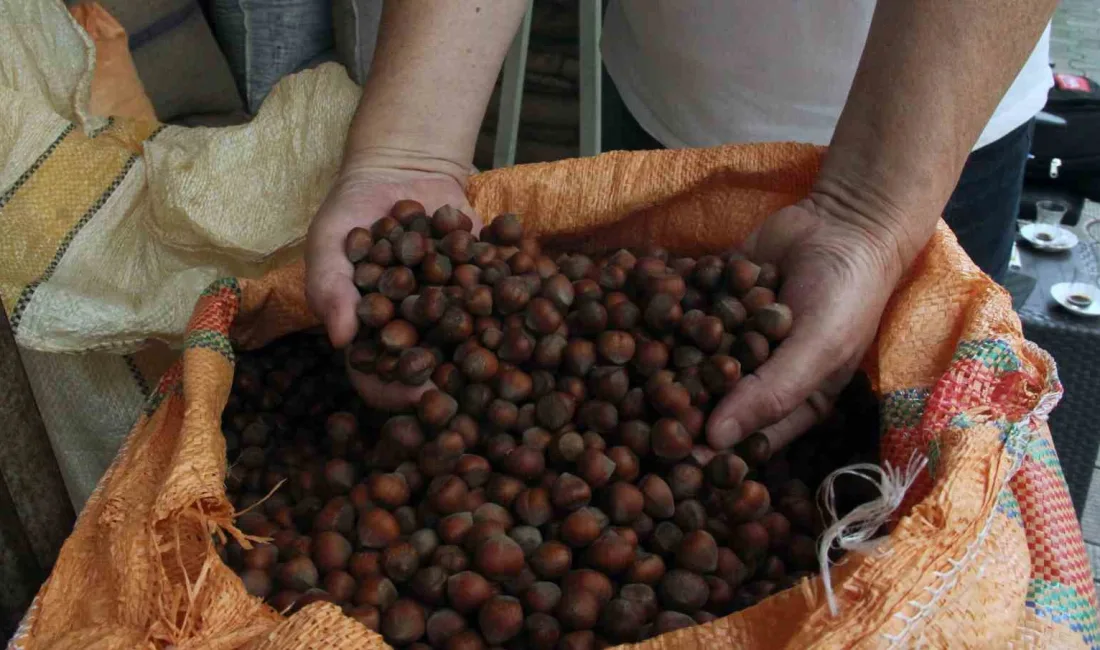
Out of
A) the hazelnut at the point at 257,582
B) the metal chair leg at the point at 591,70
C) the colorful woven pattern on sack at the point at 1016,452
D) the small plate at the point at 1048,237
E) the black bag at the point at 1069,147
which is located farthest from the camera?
the black bag at the point at 1069,147

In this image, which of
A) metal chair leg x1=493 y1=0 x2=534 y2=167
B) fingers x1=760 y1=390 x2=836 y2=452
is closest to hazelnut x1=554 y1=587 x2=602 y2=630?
fingers x1=760 y1=390 x2=836 y2=452

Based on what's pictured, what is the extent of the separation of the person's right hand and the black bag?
2.60 meters

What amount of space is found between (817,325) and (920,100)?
302 millimetres

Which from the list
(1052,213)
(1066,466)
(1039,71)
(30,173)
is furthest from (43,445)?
(1052,213)

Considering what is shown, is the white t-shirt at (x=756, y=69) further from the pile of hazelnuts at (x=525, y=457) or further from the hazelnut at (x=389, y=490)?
the hazelnut at (x=389, y=490)

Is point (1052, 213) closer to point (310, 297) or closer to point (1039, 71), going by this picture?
point (1039, 71)

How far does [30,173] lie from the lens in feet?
5.25

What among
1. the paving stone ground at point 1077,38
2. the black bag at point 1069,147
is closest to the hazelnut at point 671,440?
the black bag at point 1069,147

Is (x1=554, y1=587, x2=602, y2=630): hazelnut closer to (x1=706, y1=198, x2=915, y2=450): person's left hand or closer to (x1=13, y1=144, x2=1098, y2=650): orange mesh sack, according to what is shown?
(x1=13, y1=144, x2=1098, y2=650): orange mesh sack

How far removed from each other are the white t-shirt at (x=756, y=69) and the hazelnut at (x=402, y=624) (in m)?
1.02

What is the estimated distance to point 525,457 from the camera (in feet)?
3.63

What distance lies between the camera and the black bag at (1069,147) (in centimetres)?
326

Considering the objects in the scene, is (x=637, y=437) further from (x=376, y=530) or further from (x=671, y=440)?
(x=376, y=530)

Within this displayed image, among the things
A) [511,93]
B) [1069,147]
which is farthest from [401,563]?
[1069,147]
